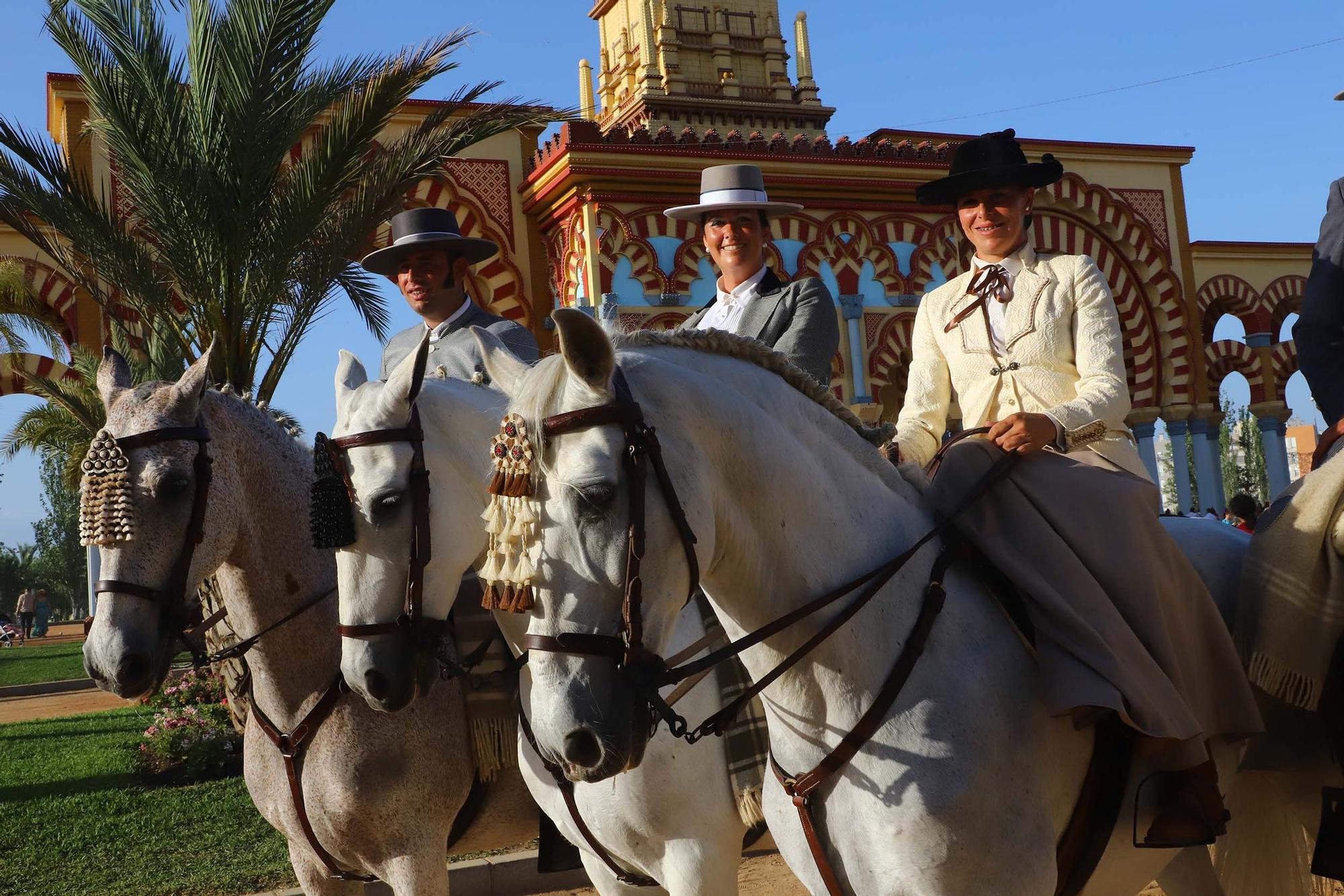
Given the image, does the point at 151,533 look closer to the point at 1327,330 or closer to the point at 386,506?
the point at 386,506

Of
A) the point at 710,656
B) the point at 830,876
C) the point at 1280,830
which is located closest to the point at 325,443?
the point at 710,656

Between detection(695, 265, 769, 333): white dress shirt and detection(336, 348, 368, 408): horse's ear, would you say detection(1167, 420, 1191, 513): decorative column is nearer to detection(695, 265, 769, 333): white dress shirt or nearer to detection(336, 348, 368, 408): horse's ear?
detection(695, 265, 769, 333): white dress shirt

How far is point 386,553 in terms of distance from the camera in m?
3.14

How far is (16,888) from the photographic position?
6883mm

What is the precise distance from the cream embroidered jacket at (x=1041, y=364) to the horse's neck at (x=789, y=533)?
2.49 feet

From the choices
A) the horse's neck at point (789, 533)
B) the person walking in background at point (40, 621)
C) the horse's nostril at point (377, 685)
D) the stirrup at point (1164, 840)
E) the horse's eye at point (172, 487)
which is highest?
the horse's eye at point (172, 487)

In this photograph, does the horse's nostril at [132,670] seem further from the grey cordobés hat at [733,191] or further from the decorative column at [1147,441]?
the decorative column at [1147,441]

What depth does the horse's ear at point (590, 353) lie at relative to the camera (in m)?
2.10

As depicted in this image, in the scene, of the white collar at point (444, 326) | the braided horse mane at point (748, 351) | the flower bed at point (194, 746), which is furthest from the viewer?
the flower bed at point (194, 746)

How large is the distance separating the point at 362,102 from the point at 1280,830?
7681mm

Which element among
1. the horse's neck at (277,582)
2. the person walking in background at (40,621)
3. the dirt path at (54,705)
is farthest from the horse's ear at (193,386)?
the person walking in background at (40,621)

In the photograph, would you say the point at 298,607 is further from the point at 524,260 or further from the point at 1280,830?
the point at 524,260

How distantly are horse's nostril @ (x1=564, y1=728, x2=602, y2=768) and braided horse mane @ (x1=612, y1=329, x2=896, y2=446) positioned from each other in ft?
2.62

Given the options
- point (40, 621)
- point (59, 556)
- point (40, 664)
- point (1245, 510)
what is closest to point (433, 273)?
point (1245, 510)
